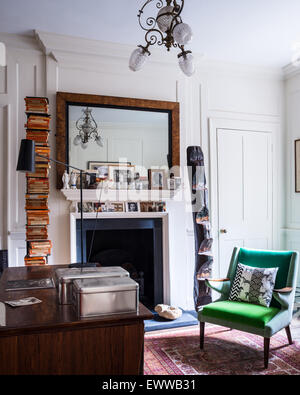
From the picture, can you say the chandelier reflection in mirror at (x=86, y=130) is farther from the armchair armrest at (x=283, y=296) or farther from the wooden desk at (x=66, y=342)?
the wooden desk at (x=66, y=342)

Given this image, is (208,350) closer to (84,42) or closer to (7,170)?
(7,170)

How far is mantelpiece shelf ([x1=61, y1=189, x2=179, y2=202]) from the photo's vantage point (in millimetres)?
3603

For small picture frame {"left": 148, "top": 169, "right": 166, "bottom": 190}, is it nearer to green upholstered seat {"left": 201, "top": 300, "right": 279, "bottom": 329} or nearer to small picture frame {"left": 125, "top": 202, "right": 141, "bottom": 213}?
small picture frame {"left": 125, "top": 202, "right": 141, "bottom": 213}

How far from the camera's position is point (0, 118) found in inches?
139

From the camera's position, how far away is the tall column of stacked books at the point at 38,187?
10.8 ft

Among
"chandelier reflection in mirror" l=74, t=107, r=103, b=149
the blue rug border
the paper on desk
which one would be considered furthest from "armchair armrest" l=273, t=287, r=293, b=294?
"chandelier reflection in mirror" l=74, t=107, r=103, b=149

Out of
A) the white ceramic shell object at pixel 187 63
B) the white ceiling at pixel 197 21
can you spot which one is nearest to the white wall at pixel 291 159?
the white ceiling at pixel 197 21

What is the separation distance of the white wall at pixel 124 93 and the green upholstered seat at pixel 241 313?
110 centimetres

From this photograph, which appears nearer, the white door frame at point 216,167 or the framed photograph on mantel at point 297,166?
the white door frame at point 216,167

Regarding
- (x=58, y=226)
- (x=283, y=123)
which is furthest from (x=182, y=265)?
(x=283, y=123)

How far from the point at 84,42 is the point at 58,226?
6.39 ft

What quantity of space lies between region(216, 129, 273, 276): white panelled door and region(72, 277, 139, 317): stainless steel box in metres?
2.92

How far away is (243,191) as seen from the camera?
4457 mm
